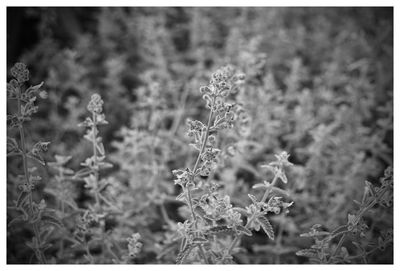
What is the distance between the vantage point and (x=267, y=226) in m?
2.03

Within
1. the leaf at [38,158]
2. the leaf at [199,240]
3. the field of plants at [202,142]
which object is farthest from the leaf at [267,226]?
the leaf at [38,158]

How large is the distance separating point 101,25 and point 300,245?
11.6ft

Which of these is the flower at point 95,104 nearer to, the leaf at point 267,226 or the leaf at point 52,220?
the leaf at point 52,220

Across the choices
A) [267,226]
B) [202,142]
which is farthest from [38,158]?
[267,226]

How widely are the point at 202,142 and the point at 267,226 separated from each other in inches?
22.5

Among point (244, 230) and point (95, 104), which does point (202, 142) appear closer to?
point (244, 230)

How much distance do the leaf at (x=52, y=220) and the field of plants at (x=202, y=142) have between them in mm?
23

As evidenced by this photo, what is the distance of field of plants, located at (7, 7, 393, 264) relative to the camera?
86.3 inches

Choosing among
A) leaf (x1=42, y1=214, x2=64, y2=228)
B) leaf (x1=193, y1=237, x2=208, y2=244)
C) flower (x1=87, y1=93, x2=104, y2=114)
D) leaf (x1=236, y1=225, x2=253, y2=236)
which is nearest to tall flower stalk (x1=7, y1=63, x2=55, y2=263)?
leaf (x1=42, y1=214, x2=64, y2=228)

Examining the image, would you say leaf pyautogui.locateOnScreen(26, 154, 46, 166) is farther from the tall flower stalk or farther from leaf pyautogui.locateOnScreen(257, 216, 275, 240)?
leaf pyautogui.locateOnScreen(257, 216, 275, 240)

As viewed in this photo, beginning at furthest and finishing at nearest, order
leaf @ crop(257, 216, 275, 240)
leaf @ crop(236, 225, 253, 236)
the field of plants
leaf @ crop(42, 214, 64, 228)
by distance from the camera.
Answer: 1. leaf @ crop(42, 214, 64, 228)
2. the field of plants
3. leaf @ crop(236, 225, 253, 236)
4. leaf @ crop(257, 216, 275, 240)

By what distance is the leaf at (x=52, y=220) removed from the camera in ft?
7.73

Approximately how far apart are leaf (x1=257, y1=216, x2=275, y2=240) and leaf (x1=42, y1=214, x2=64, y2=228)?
126 centimetres

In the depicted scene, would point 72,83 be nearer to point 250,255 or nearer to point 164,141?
point 164,141
